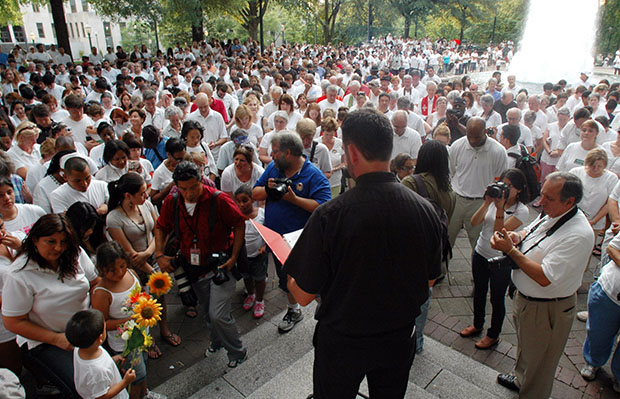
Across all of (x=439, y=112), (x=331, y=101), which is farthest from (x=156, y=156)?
(x=439, y=112)

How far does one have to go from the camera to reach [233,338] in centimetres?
374

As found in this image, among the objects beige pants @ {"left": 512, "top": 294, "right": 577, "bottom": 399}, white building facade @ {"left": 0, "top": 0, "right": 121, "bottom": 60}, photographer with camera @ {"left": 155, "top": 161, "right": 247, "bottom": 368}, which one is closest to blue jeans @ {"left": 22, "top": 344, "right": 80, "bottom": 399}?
photographer with camera @ {"left": 155, "top": 161, "right": 247, "bottom": 368}

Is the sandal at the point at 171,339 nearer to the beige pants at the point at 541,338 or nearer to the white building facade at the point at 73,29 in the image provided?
the beige pants at the point at 541,338

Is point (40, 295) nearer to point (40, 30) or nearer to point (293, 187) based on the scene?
point (293, 187)

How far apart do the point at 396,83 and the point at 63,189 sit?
10092 millimetres

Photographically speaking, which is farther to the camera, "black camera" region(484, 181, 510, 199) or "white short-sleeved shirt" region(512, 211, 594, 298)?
"black camera" region(484, 181, 510, 199)

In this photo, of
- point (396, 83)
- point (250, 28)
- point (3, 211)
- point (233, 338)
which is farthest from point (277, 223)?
point (250, 28)

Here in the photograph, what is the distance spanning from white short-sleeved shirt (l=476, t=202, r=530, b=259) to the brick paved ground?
1009mm

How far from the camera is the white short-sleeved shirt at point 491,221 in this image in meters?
3.95

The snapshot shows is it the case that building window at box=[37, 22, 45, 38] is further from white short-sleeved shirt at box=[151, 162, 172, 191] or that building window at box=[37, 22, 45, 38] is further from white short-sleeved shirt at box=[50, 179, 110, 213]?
white short-sleeved shirt at box=[50, 179, 110, 213]

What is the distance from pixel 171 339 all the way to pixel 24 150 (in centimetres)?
334

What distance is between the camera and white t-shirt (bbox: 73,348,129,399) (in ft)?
8.77

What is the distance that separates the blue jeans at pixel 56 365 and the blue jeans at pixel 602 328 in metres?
4.33

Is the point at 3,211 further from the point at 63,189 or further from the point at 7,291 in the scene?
the point at 7,291
